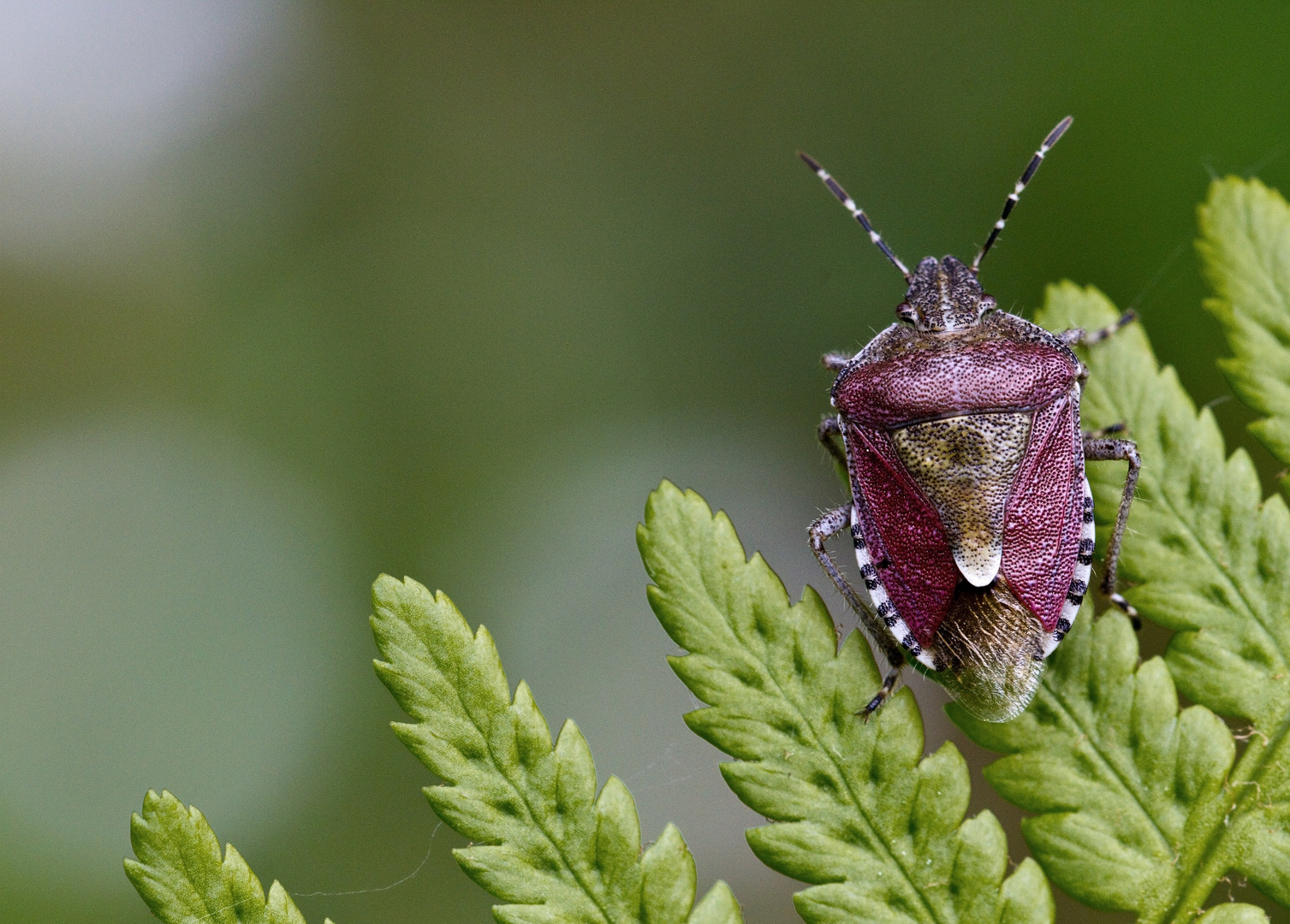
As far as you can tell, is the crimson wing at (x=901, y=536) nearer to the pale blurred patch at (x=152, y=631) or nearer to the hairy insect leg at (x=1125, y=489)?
the hairy insect leg at (x=1125, y=489)

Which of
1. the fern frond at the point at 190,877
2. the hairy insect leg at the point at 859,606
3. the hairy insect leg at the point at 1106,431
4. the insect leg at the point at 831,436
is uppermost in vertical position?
the insect leg at the point at 831,436

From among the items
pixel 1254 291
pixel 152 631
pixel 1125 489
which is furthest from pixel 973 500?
pixel 152 631

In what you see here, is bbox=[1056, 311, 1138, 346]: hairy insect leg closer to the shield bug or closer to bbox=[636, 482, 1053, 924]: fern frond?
the shield bug

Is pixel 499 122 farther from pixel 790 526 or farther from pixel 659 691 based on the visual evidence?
pixel 659 691

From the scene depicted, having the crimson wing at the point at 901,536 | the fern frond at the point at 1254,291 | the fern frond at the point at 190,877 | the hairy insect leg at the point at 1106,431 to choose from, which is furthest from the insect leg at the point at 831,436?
the fern frond at the point at 190,877

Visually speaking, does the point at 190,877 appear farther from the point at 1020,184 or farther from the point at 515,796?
the point at 1020,184

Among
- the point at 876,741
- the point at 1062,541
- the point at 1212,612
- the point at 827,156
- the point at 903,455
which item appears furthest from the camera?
the point at 827,156

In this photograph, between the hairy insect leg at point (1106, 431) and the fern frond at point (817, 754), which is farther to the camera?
the hairy insect leg at point (1106, 431)

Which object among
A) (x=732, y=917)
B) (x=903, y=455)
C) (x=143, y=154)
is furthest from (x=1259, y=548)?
(x=143, y=154)
